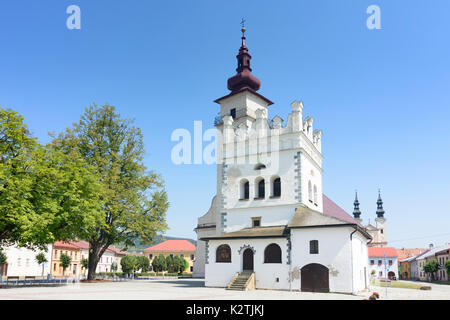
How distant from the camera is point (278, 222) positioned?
97.5ft

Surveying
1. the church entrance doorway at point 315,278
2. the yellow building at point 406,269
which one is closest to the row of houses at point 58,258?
the church entrance doorway at point 315,278

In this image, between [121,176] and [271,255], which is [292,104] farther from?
[121,176]

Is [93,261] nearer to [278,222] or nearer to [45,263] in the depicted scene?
[278,222]

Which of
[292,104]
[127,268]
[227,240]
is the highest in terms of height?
[292,104]

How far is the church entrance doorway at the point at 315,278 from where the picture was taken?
24.8m

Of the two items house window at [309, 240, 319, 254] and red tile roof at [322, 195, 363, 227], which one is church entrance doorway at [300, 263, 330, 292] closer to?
house window at [309, 240, 319, 254]

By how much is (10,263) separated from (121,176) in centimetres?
2950

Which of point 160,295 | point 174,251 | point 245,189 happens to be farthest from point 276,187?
point 174,251

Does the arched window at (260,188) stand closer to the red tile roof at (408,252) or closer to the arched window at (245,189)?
the arched window at (245,189)

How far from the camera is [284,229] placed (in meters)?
Result: 27.9

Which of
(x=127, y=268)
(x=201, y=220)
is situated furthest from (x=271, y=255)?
(x=127, y=268)


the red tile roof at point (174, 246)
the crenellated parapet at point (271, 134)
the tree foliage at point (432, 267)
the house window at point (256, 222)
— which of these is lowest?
the tree foliage at point (432, 267)

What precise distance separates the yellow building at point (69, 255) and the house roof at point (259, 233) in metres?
39.4

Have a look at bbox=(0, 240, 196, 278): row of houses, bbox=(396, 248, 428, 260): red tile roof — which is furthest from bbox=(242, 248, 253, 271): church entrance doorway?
bbox=(396, 248, 428, 260): red tile roof
